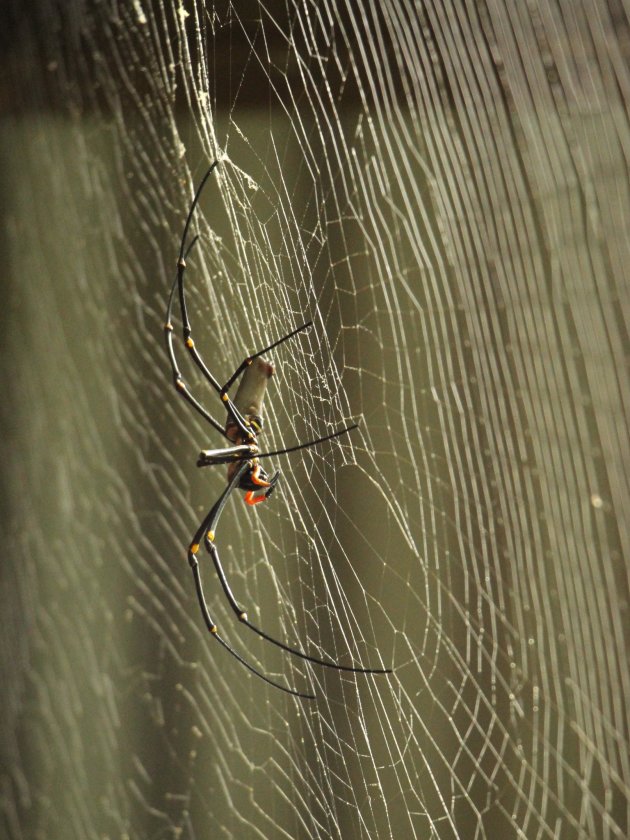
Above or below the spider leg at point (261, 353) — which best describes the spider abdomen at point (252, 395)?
below

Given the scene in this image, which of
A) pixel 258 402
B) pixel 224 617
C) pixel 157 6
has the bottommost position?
pixel 224 617

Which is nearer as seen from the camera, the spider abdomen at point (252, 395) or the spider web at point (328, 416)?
the spider web at point (328, 416)

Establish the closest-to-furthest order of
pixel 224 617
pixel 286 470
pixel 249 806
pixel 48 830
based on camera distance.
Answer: pixel 286 470 < pixel 224 617 < pixel 249 806 < pixel 48 830

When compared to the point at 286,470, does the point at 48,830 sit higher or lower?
lower

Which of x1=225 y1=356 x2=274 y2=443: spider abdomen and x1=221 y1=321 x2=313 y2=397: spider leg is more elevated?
x1=221 y1=321 x2=313 y2=397: spider leg

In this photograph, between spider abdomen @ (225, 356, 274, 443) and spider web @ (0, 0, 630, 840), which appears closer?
spider web @ (0, 0, 630, 840)

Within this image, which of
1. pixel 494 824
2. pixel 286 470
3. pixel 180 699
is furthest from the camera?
pixel 180 699

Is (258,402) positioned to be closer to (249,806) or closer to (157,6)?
(157,6)

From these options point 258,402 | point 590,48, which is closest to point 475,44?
point 590,48
